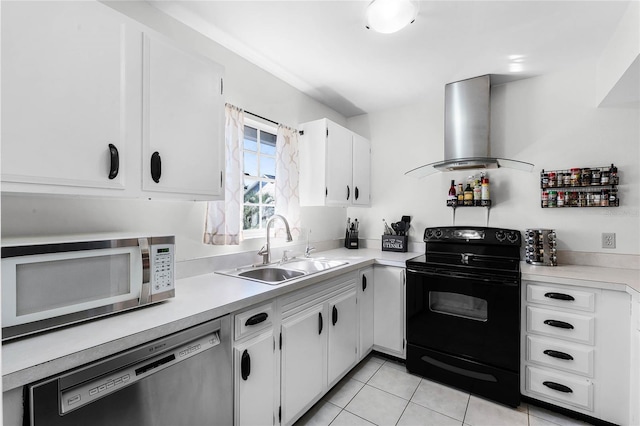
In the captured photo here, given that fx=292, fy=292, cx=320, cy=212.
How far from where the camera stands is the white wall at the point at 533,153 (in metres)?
2.18

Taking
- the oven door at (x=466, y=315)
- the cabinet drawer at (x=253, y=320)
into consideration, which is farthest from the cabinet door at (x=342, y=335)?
the cabinet drawer at (x=253, y=320)

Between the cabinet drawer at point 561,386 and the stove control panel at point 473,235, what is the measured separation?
96 centimetres

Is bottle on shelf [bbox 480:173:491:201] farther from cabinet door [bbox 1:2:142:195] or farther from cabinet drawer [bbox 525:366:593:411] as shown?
cabinet door [bbox 1:2:142:195]

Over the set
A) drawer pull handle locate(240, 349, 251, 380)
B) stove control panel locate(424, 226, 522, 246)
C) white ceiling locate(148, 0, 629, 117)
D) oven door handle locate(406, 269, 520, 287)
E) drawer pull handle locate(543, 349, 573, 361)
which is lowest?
drawer pull handle locate(543, 349, 573, 361)

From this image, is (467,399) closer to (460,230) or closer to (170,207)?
(460,230)

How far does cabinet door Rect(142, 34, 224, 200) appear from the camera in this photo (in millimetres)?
1282

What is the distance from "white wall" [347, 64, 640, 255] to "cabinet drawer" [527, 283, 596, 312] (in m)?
0.64

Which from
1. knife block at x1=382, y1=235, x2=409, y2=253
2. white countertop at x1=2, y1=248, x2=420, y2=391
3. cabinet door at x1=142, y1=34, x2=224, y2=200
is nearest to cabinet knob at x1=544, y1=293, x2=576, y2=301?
knife block at x1=382, y1=235, x2=409, y2=253

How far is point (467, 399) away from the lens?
206 cm

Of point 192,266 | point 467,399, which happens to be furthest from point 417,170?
point 192,266

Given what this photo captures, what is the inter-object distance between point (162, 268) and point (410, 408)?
1.81m

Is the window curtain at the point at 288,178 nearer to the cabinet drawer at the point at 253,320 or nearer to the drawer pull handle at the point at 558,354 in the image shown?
the cabinet drawer at the point at 253,320

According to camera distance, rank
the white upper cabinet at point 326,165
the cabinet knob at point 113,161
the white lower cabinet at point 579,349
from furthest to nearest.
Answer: the white upper cabinet at point 326,165 → the white lower cabinet at point 579,349 → the cabinet knob at point 113,161

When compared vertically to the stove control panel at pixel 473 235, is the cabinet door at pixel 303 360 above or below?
below
